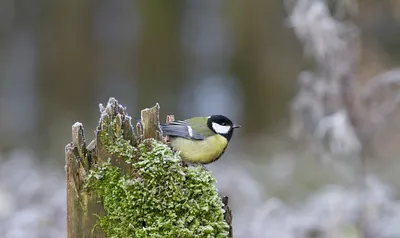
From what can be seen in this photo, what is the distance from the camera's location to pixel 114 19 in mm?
15023

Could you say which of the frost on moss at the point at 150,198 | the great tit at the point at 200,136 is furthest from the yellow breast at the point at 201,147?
the frost on moss at the point at 150,198

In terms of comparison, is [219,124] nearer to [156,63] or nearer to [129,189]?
[129,189]

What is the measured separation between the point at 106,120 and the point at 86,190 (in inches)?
9.1

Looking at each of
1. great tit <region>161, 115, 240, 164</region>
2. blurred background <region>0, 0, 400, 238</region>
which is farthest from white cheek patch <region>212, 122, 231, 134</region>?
blurred background <region>0, 0, 400, 238</region>

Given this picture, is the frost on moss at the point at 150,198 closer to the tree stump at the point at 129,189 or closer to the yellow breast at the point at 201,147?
the tree stump at the point at 129,189

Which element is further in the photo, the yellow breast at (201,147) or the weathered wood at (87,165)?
the yellow breast at (201,147)

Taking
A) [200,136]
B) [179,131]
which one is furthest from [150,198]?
[200,136]

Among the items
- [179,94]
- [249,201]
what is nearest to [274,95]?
[179,94]

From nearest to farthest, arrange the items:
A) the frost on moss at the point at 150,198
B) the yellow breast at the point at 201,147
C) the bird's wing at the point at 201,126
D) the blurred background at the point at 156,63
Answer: the frost on moss at the point at 150,198 → the yellow breast at the point at 201,147 → the bird's wing at the point at 201,126 → the blurred background at the point at 156,63

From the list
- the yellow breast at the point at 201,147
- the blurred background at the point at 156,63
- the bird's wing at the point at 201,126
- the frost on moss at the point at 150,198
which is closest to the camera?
the frost on moss at the point at 150,198

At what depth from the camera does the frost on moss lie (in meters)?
1.97

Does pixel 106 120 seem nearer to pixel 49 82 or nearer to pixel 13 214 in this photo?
pixel 13 214

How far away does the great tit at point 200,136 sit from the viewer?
8.82 ft

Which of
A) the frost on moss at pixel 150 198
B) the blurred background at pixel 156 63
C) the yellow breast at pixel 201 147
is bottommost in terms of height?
the frost on moss at pixel 150 198
